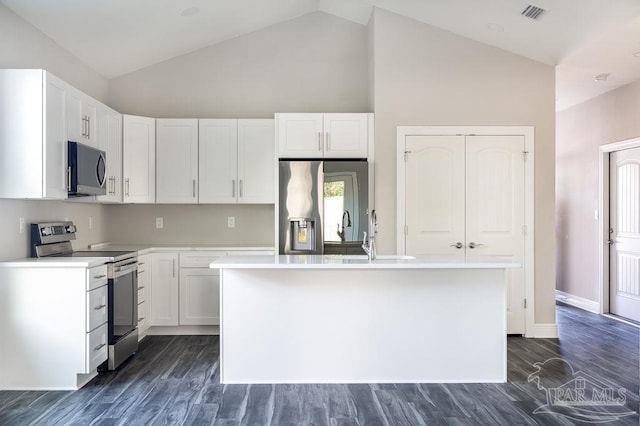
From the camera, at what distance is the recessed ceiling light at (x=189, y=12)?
4164 millimetres

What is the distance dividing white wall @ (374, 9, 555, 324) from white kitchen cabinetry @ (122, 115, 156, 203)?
240 cm

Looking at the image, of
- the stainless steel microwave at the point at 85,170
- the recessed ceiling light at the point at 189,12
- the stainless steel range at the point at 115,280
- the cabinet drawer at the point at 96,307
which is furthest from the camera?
the recessed ceiling light at the point at 189,12

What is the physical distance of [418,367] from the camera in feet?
10.6

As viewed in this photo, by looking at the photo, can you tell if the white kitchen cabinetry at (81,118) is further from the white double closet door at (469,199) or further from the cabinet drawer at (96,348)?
the white double closet door at (469,199)

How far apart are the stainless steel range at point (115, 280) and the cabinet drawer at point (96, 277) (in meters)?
0.07

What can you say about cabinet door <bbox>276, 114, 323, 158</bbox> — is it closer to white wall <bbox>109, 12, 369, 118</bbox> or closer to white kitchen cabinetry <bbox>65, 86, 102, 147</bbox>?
white wall <bbox>109, 12, 369, 118</bbox>

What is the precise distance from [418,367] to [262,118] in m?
3.20

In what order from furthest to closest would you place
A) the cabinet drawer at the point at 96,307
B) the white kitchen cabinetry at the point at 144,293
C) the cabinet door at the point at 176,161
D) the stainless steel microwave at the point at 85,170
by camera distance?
1. the cabinet door at the point at 176,161
2. the white kitchen cabinetry at the point at 144,293
3. the stainless steel microwave at the point at 85,170
4. the cabinet drawer at the point at 96,307

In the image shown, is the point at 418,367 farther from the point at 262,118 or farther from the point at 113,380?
the point at 262,118

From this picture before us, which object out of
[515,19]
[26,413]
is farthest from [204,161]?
[515,19]

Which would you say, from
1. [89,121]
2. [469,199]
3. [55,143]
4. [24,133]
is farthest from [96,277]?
[469,199]

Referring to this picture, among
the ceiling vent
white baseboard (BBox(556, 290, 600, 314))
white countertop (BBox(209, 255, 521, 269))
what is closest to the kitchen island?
white countertop (BBox(209, 255, 521, 269))

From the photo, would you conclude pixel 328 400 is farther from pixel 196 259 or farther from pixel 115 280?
pixel 196 259

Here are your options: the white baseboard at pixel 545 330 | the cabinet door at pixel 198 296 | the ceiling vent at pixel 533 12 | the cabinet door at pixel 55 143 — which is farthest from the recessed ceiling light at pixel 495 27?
the cabinet door at pixel 55 143
